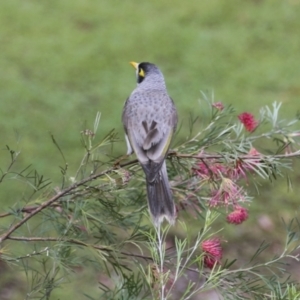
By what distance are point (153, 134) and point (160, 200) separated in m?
0.48

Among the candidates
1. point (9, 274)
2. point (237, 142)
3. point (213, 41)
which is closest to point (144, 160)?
point (237, 142)

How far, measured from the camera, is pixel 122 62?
667 centimetres

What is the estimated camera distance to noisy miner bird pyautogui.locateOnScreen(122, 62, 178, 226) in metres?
2.25

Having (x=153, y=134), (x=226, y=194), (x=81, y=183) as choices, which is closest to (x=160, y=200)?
(x=226, y=194)

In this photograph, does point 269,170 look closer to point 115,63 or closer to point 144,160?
point 144,160

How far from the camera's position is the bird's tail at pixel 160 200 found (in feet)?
7.23

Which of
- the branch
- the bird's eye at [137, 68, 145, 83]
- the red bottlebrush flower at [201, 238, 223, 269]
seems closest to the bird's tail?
the branch

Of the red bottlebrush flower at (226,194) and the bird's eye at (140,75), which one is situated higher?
the red bottlebrush flower at (226,194)

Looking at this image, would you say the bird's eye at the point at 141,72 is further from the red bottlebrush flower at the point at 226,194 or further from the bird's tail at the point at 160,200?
the red bottlebrush flower at the point at 226,194

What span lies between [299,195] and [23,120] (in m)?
2.29

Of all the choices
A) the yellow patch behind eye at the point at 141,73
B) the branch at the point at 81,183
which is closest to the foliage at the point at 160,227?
the branch at the point at 81,183

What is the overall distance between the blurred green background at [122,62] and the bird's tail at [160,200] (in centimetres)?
293

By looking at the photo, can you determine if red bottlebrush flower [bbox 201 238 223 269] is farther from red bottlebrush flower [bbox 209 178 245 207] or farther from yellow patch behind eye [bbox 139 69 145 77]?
yellow patch behind eye [bbox 139 69 145 77]

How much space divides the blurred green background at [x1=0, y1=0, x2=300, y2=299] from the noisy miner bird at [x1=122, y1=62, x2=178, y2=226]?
88.2 inches
